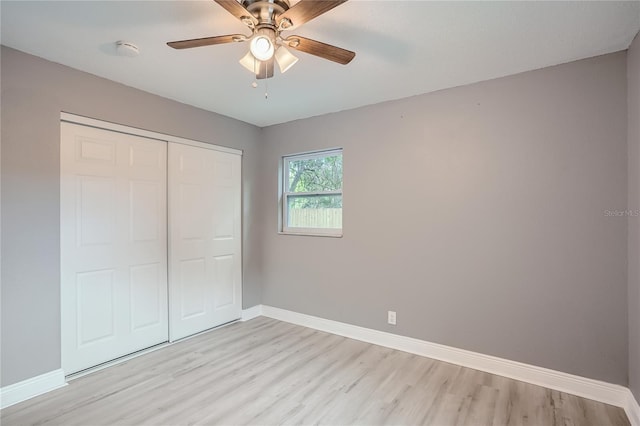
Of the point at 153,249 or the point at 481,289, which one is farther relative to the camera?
the point at 153,249

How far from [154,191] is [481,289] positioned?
10.2 ft

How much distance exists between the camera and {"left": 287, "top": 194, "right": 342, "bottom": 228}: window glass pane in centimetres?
359

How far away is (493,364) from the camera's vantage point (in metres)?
2.58

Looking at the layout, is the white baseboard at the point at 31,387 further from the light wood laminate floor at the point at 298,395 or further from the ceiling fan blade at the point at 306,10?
the ceiling fan blade at the point at 306,10

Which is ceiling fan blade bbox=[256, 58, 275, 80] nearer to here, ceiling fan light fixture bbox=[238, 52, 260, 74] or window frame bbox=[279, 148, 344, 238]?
ceiling fan light fixture bbox=[238, 52, 260, 74]

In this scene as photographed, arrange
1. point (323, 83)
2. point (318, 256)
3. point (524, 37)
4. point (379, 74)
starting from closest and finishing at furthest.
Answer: point (524, 37), point (379, 74), point (323, 83), point (318, 256)

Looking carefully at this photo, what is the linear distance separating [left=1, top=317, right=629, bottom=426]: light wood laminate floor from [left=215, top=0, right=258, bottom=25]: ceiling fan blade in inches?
90.7

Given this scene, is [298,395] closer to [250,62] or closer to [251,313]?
[251,313]

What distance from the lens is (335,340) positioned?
3277 mm

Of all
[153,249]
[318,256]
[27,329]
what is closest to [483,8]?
[318,256]

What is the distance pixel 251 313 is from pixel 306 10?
3450 mm

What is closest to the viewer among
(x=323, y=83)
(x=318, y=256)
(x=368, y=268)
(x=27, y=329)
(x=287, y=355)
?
(x=27, y=329)

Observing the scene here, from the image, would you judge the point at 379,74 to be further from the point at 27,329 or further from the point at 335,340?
the point at 27,329

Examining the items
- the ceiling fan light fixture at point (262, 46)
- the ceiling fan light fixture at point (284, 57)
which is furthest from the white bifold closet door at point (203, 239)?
the ceiling fan light fixture at point (262, 46)
